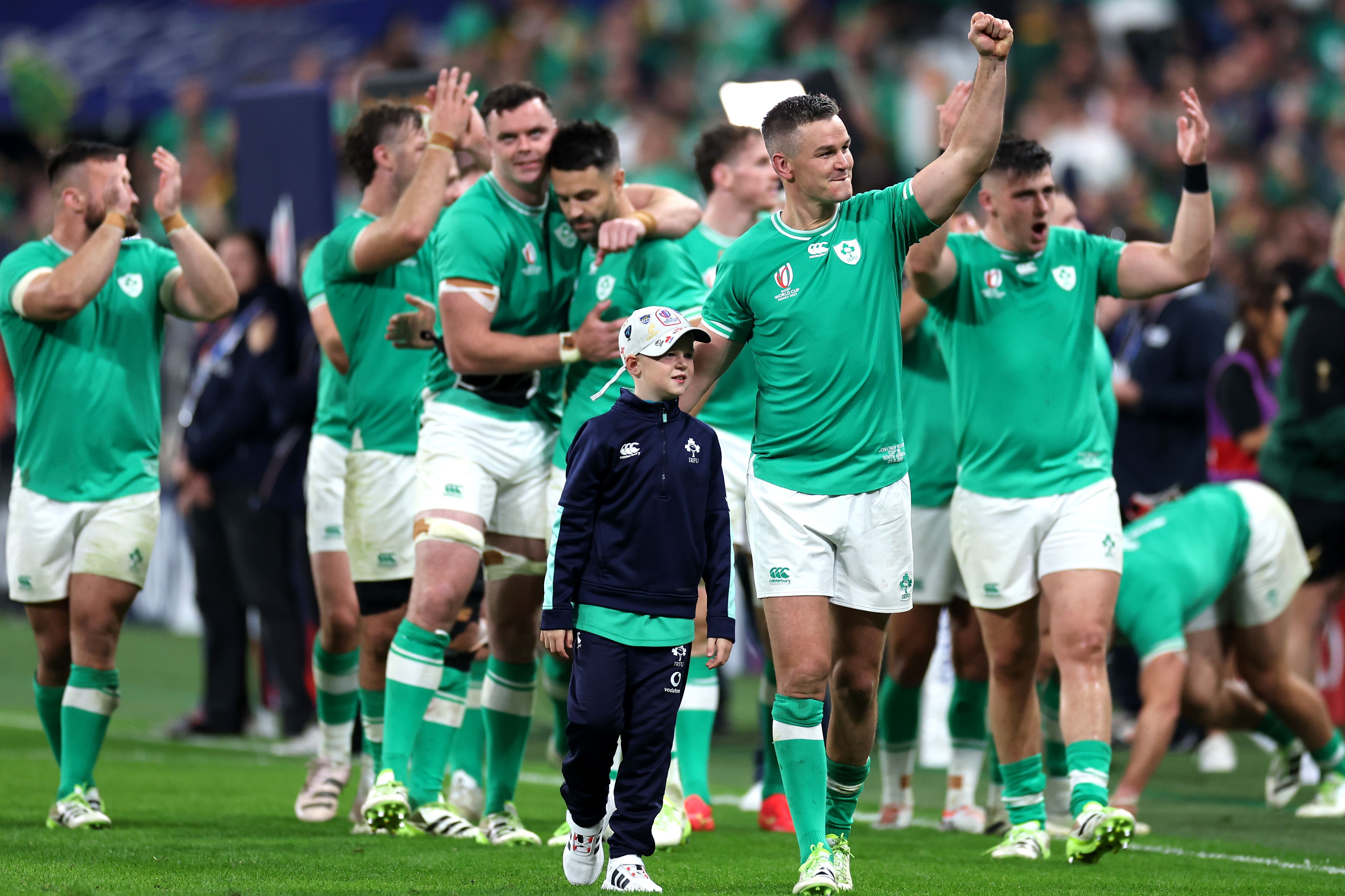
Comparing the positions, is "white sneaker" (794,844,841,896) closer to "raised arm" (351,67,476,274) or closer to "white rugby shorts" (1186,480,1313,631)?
"raised arm" (351,67,476,274)

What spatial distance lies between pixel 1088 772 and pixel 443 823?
8.35ft

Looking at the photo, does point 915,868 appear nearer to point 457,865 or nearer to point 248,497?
point 457,865

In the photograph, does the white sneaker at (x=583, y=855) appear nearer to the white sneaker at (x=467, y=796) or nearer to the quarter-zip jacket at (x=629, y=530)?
the quarter-zip jacket at (x=629, y=530)

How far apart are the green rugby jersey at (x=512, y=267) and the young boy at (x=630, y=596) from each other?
1.21m

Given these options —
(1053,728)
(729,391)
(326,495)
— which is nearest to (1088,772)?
(1053,728)

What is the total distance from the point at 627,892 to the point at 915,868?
1360mm

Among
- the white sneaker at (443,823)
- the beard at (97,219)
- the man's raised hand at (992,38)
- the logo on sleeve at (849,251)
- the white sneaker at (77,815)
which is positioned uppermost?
the man's raised hand at (992,38)

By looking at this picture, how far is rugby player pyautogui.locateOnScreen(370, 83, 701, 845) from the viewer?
6855 mm

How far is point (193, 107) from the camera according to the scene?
22.2 m

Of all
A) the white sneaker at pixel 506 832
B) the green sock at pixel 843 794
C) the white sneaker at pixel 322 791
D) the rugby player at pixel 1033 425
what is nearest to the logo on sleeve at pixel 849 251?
the rugby player at pixel 1033 425

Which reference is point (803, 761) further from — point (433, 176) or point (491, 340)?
point (433, 176)

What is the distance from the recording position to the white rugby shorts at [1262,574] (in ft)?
28.8

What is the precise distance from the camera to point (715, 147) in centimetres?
819

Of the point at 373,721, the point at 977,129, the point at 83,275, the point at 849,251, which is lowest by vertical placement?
the point at 373,721
